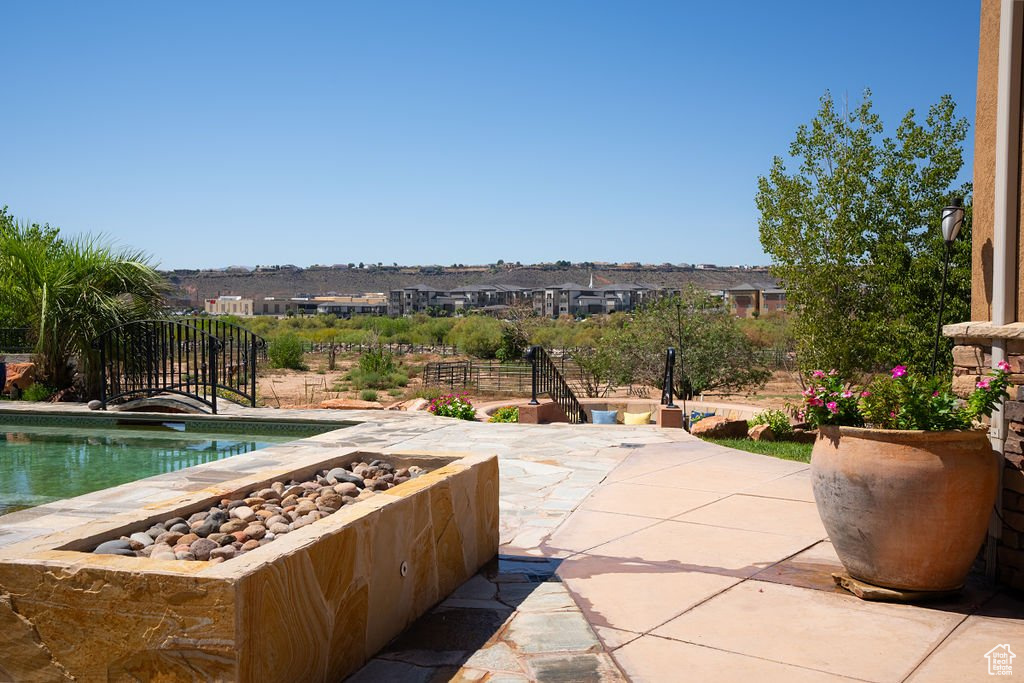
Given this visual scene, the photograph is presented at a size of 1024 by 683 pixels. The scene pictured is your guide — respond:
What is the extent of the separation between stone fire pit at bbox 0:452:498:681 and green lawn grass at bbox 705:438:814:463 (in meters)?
6.00

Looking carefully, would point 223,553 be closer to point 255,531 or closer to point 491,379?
point 255,531

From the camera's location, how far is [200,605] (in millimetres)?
2406

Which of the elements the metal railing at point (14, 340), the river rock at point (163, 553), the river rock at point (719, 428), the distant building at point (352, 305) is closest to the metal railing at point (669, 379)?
the river rock at point (719, 428)

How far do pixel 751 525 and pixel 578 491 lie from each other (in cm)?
159

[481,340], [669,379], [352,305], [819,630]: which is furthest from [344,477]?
[352,305]

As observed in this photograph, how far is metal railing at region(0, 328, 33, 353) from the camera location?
587 inches

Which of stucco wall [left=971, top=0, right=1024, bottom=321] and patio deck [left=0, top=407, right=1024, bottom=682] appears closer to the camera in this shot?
patio deck [left=0, top=407, right=1024, bottom=682]

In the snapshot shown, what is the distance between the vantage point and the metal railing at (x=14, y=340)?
1492 cm

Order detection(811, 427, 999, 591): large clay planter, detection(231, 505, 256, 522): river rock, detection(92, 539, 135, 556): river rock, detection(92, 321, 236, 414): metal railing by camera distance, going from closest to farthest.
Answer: detection(92, 539, 135, 556): river rock, detection(231, 505, 256, 522): river rock, detection(811, 427, 999, 591): large clay planter, detection(92, 321, 236, 414): metal railing

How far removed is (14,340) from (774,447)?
13920mm

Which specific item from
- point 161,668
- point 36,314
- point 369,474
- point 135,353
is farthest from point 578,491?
point 36,314

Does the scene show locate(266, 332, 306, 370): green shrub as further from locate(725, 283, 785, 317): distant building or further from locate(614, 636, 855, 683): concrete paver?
locate(725, 283, 785, 317): distant building

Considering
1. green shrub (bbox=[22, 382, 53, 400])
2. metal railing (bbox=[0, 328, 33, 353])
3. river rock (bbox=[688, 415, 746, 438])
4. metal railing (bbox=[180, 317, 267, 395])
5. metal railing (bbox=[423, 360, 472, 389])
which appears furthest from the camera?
metal railing (bbox=[423, 360, 472, 389])

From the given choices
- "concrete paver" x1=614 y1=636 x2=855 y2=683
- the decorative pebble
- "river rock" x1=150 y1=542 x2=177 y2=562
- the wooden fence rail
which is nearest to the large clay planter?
"concrete paver" x1=614 y1=636 x2=855 y2=683
